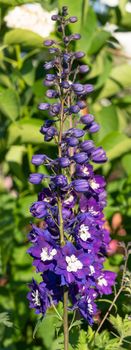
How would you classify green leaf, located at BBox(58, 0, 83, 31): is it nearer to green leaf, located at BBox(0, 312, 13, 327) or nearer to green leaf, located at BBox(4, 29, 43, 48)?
green leaf, located at BBox(4, 29, 43, 48)

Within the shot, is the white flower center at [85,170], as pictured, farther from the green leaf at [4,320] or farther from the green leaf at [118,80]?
the green leaf at [118,80]

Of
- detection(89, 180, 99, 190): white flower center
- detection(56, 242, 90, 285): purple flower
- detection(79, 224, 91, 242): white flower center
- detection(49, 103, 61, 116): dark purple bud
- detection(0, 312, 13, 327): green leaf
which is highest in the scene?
detection(49, 103, 61, 116): dark purple bud

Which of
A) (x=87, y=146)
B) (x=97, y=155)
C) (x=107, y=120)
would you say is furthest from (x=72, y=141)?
(x=107, y=120)

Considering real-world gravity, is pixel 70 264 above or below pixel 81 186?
below

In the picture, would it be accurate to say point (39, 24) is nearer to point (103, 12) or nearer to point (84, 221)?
point (103, 12)

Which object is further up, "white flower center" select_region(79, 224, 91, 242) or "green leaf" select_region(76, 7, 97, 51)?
"green leaf" select_region(76, 7, 97, 51)

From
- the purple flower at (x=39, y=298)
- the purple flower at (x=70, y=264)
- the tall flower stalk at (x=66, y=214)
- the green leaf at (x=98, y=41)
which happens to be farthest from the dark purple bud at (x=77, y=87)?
the green leaf at (x=98, y=41)

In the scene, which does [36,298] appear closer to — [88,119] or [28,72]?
[88,119]

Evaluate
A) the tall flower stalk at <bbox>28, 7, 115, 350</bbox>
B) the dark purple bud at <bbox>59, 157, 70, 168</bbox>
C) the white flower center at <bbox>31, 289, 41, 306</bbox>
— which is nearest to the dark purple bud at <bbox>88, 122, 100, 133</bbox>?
the tall flower stalk at <bbox>28, 7, 115, 350</bbox>
